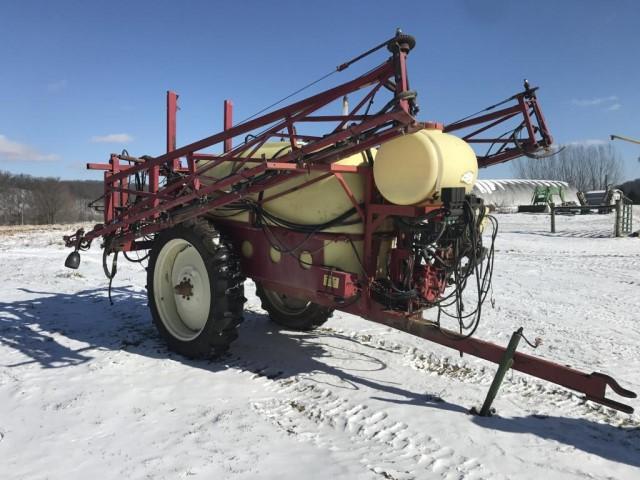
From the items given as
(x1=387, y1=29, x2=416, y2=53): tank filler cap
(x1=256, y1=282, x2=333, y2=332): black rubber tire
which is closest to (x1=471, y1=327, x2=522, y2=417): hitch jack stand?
(x1=387, y1=29, x2=416, y2=53): tank filler cap

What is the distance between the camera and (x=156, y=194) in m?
4.98

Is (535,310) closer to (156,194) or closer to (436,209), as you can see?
(436,209)

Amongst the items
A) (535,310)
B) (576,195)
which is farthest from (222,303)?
(576,195)

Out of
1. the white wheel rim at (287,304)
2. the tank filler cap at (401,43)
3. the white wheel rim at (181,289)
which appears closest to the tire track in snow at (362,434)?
the white wheel rim at (181,289)

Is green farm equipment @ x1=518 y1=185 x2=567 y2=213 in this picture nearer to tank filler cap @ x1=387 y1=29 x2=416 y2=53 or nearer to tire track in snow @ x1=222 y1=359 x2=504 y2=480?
tire track in snow @ x1=222 y1=359 x2=504 y2=480

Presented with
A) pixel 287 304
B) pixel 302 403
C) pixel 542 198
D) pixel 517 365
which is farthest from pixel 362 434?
pixel 542 198

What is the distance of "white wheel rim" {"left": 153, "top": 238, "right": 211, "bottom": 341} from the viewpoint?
5.00 metres

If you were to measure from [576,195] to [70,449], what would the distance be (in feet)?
135

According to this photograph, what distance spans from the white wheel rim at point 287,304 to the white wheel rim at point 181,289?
0.98 m

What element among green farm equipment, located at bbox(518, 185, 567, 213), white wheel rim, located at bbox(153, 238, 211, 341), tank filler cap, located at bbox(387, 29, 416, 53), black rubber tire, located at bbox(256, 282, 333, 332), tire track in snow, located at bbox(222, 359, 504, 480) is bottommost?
tire track in snow, located at bbox(222, 359, 504, 480)

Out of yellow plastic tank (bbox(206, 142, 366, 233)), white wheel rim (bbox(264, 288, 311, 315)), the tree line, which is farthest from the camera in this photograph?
the tree line

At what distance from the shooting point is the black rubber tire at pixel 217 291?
449 cm

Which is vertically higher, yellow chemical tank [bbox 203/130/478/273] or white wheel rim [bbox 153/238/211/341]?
yellow chemical tank [bbox 203/130/478/273]

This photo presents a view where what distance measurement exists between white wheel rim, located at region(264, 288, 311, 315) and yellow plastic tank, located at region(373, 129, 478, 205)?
2459 mm
